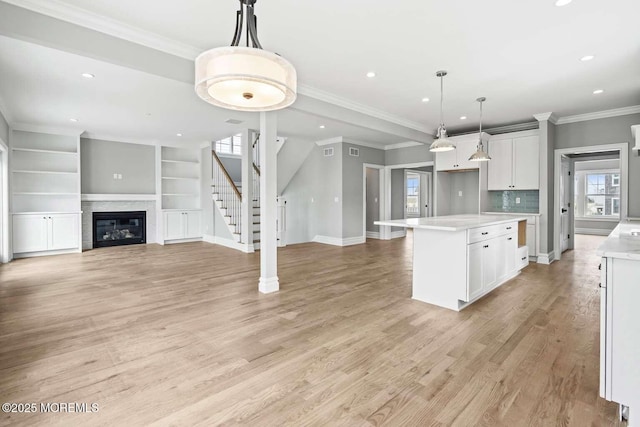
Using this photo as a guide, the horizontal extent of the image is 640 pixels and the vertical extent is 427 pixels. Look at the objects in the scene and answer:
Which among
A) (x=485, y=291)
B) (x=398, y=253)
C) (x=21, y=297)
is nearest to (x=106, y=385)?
(x=21, y=297)

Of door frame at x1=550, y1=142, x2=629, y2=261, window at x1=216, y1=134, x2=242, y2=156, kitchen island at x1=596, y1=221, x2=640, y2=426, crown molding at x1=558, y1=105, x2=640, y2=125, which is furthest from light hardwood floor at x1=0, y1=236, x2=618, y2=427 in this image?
window at x1=216, y1=134, x2=242, y2=156

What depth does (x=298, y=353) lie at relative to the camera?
238cm

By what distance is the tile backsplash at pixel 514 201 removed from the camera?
6.18 meters

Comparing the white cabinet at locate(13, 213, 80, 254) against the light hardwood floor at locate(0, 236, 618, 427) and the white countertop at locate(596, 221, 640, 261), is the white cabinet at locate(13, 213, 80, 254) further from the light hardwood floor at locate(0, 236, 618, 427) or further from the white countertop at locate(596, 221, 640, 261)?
the white countertop at locate(596, 221, 640, 261)

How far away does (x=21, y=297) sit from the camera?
3695 millimetres

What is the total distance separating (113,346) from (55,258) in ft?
16.5

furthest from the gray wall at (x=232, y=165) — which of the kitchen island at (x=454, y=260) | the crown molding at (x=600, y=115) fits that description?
the crown molding at (x=600, y=115)

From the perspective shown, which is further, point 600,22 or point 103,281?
point 103,281

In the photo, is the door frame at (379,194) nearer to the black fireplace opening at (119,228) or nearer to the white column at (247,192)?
the white column at (247,192)

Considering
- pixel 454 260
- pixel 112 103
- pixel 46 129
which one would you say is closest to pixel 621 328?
pixel 454 260

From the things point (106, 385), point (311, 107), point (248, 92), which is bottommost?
point (106, 385)

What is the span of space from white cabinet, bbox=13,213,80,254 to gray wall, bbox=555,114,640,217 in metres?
9.93

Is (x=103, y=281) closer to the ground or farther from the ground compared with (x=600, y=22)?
closer to the ground

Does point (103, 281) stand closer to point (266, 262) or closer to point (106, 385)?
point (266, 262)
